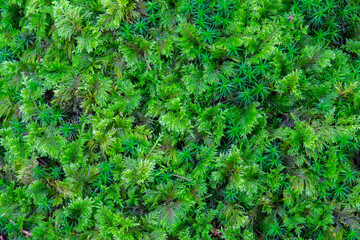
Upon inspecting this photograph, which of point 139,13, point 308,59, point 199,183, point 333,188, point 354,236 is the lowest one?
point 354,236

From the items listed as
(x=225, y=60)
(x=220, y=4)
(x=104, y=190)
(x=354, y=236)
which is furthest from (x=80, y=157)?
(x=354, y=236)

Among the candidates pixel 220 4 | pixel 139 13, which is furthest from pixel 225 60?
pixel 139 13

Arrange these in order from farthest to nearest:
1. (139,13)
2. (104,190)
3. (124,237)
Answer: (139,13)
(104,190)
(124,237)

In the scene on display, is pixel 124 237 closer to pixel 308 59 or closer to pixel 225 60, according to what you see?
pixel 225 60

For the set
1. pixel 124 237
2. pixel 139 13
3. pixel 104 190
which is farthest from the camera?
pixel 139 13

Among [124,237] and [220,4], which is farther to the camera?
[220,4]

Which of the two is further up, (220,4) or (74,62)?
(220,4)
